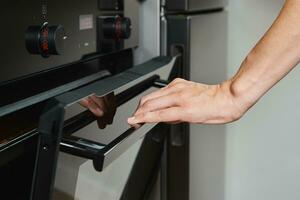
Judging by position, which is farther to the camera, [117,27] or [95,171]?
[117,27]

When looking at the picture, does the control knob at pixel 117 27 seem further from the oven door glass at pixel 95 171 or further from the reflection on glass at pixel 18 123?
the reflection on glass at pixel 18 123

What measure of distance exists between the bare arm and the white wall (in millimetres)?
695

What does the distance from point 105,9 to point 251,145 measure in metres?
0.84

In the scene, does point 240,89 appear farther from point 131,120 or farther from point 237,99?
point 131,120

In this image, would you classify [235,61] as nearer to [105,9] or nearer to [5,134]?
[105,9]

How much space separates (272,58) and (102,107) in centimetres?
25

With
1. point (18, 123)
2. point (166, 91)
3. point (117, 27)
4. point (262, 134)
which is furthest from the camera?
point (262, 134)

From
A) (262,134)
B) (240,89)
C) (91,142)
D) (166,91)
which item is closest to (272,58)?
(240,89)

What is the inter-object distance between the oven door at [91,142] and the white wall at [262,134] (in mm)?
611

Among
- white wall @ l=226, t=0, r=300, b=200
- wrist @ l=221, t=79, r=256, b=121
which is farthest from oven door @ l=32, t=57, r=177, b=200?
white wall @ l=226, t=0, r=300, b=200

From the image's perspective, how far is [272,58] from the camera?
609 mm

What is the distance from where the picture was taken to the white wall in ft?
4.40

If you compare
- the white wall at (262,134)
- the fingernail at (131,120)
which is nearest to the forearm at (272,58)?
the fingernail at (131,120)

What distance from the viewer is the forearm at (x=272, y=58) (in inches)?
23.5
